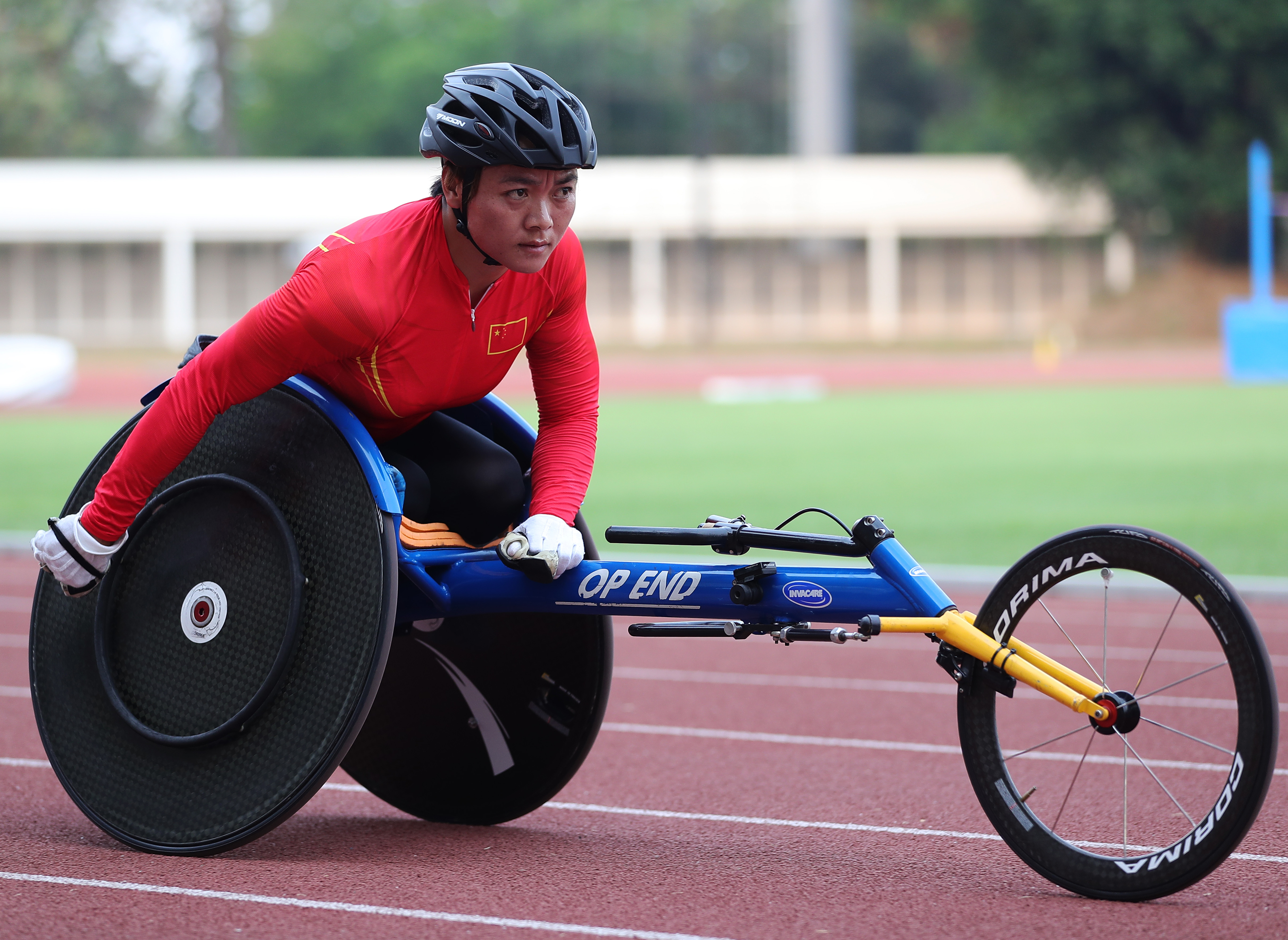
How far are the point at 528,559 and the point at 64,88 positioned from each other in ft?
198

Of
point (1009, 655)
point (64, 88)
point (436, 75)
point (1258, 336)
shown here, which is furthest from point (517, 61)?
point (1009, 655)

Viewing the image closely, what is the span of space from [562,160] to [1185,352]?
3767 centimetres

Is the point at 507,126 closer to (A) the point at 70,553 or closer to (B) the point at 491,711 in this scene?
(A) the point at 70,553

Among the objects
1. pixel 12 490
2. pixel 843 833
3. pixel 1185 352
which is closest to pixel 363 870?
pixel 843 833

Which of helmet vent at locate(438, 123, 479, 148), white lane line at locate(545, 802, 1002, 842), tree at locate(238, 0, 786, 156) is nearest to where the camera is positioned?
helmet vent at locate(438, 123, 479, 148)

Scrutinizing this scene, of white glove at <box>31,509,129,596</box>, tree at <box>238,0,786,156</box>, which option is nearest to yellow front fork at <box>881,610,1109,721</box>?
white glove at <box>31,509,129,596</box>

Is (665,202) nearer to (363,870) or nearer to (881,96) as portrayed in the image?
(881,96)

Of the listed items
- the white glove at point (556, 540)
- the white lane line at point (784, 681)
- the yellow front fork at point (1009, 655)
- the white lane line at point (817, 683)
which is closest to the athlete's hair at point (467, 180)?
the white glove at point (556, 540)

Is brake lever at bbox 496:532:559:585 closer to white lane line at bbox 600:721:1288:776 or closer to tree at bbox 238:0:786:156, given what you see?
white lane line at bbox 600:721:1288:776

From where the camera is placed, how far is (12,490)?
1409 centimetres

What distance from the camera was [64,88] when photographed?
58250mm

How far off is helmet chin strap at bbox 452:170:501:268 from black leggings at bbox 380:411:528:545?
565 millimetres

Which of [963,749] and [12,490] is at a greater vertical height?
[963,749]

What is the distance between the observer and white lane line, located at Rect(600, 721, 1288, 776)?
15.9ft
